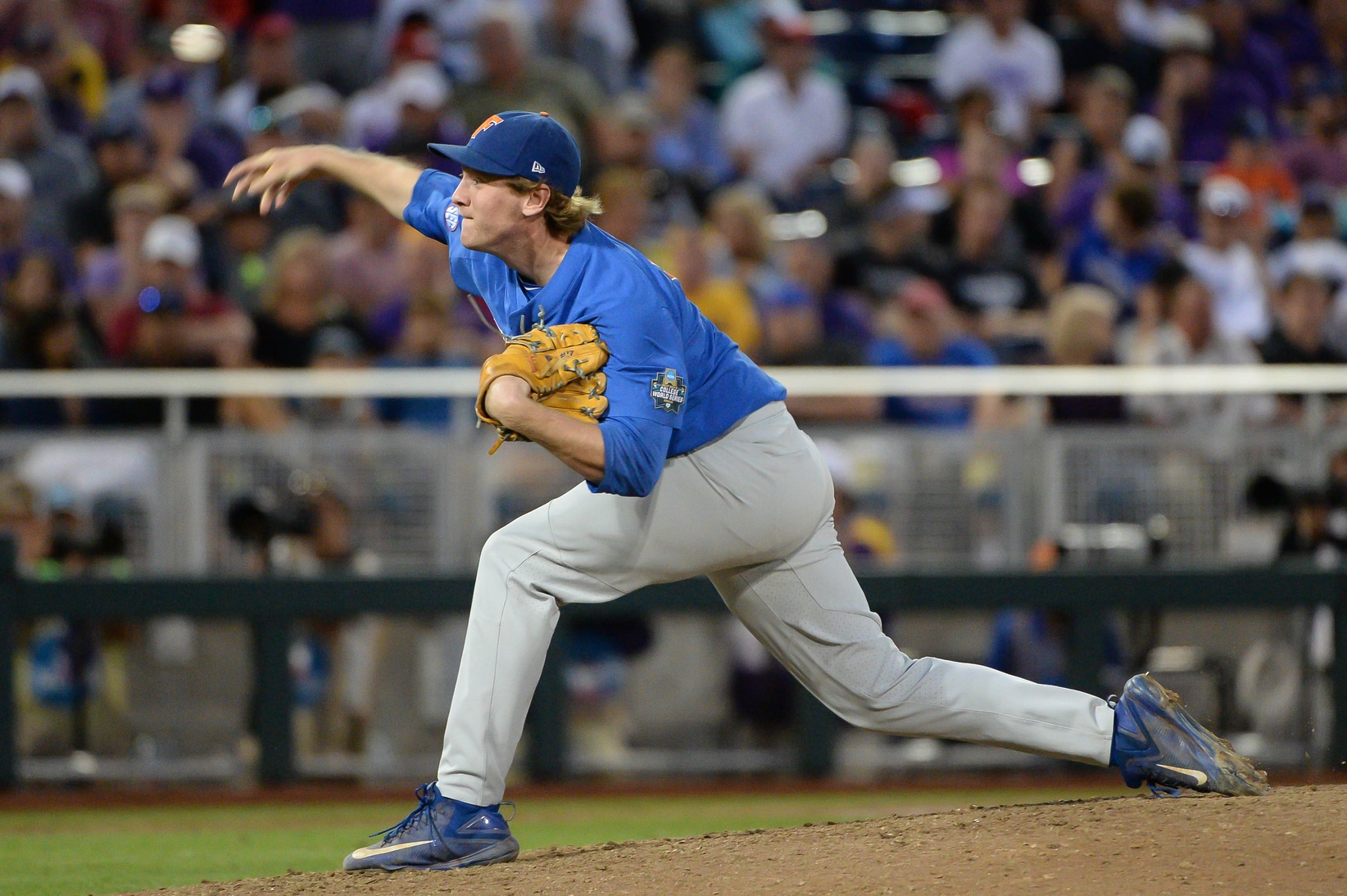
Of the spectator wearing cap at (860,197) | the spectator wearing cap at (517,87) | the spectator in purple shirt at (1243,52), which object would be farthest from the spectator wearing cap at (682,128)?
the spectator in purple shirt at (1243,52)

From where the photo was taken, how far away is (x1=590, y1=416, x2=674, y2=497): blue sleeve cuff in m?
3.46

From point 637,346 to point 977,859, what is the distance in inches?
A: 54.8

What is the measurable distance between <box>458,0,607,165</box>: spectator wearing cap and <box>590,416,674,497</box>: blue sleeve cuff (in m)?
6.19

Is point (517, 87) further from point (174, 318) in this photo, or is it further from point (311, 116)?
point (174, 318)

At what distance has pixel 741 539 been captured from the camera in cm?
377

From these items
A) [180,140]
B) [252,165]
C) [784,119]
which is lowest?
[252,165]

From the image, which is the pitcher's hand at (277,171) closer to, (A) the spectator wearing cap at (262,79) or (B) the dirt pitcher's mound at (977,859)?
(B) the dirt pitcher's mound at (977,859)

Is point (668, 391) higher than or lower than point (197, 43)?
lower

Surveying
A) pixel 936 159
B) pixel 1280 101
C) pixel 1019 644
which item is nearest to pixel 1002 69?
pixel 936 159

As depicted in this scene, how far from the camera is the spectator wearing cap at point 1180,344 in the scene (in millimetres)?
7613

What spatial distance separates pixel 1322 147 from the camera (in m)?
11.0

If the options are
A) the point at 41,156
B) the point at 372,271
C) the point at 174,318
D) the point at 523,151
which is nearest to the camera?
the point at 523,151

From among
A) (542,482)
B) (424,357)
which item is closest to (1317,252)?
(542,482)

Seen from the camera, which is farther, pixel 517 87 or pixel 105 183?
pixel 517 87
